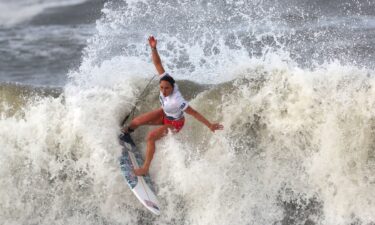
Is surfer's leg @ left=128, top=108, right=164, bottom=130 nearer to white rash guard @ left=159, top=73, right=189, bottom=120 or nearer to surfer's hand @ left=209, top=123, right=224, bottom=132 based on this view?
white rash guard @ left=159, top=73, right=189, bottom=120

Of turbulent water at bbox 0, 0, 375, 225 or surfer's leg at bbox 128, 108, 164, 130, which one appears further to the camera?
surfer's leg at bbox 128, 108, 164, 130

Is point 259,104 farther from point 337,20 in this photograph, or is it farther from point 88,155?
point 337,20

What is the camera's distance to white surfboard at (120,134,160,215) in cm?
797

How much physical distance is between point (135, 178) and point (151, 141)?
649mm

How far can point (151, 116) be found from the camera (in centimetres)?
818

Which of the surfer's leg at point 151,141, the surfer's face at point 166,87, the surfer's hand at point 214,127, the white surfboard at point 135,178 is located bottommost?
the white surfboard at point 135,178

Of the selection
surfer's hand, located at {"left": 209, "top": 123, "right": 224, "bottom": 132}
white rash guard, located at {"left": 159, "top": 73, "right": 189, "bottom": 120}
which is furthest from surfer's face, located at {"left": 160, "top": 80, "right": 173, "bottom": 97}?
surfer's hand, located at {"left": 209, "top": 123, "right": 224, "bottom": 132}

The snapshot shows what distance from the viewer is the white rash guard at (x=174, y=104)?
774 cm

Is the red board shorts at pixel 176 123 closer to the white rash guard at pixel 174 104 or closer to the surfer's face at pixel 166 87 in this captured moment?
the white rash guard at pixel 174 104

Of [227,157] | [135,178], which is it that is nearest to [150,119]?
[135,178]

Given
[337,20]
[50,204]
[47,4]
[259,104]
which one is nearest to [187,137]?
[259,104]

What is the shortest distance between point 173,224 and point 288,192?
1.80 metres

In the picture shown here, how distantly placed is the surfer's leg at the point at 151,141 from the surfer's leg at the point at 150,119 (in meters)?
0.19

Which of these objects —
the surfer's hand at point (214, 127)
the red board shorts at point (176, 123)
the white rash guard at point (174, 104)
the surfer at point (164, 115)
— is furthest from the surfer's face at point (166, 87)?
the surfer's hand at point (214, 127)
